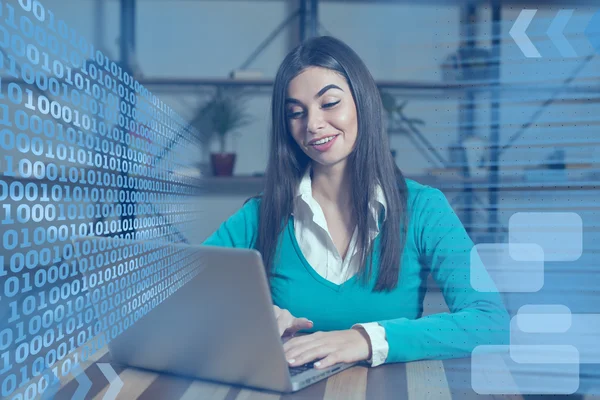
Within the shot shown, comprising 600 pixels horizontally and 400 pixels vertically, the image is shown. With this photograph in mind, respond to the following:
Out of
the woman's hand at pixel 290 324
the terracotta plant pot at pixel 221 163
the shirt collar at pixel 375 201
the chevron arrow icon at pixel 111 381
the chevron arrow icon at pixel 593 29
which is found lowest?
the chevron arrow icon at pixel 111 381

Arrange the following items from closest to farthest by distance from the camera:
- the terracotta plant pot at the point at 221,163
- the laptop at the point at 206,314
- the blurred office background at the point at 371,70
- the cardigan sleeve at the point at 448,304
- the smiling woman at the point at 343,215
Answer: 1. the laptop at the point at 206,314
2. the cardigan sleeve at the point at 448,304
3. the smiling woman at the point at 343,215
4. the blurred office background at the point at 371,70
5. the terracotta plant pot at the point at 221,163

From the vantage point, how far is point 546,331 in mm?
845

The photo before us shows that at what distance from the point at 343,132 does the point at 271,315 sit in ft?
1.75

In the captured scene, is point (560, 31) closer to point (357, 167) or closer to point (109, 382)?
point (357, 167)

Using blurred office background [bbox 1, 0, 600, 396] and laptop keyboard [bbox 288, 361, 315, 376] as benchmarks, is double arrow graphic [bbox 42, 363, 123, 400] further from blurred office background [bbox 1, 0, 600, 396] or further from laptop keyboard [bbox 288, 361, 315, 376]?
blurred office background [bbox 1, 0, 600, 396]

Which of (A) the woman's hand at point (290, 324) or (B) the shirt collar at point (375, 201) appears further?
(B) the shirt collar at point (375, 201)

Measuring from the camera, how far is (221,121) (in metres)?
2.50

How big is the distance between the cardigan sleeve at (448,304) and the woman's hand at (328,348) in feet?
0.11

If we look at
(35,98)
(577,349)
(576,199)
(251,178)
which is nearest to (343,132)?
(576,199)

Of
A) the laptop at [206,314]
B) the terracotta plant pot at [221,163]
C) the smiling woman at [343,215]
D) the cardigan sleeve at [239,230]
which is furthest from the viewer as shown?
the terracotta plant pot at [221,163]

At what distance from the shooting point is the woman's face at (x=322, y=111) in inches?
37.5

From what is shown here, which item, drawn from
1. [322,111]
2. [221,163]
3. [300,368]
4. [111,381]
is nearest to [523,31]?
[322,111]

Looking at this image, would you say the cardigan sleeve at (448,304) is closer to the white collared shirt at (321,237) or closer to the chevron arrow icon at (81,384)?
the white collared shirt at (321,237)

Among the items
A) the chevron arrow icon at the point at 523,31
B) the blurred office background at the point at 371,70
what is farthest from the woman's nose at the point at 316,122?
the blurred office background at the point at 371,70
